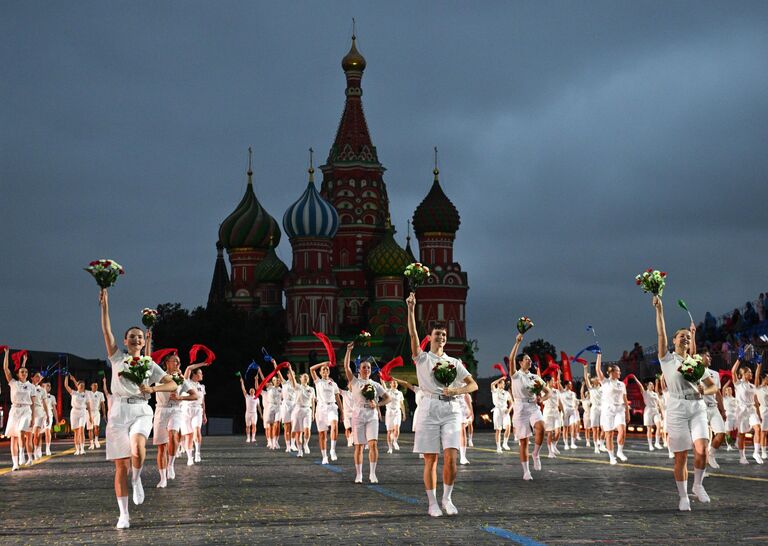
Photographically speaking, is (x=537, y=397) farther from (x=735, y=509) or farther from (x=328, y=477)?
(x=735, y=509)

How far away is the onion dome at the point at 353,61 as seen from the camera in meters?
111

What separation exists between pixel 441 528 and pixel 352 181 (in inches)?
3702

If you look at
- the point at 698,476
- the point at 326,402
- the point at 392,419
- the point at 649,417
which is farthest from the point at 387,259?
the point at 698,476

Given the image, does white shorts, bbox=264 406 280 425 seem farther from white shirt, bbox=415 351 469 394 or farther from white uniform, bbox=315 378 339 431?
white shirt, bbox=415 351 469 394

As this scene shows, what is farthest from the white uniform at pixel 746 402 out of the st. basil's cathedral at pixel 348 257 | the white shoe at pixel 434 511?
the st. basil's cathedral at pixel 348 257

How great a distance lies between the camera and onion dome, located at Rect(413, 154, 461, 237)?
349ft

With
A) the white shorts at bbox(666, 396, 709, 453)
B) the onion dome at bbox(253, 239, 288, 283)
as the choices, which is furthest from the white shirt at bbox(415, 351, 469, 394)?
the onion dome at bbox(253, 239, 288, 283)

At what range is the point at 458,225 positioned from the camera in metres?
107

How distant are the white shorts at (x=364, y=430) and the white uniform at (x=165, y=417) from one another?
2.66m

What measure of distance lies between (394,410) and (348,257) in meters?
71.2

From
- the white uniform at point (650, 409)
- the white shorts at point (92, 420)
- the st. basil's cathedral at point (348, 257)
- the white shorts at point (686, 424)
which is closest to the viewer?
the white shorts at point (686, 424)

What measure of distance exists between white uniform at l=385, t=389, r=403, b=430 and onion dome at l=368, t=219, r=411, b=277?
6490 centimetres

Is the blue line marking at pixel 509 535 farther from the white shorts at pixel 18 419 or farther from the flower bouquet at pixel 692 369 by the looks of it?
the white shorts at pixel 18 419

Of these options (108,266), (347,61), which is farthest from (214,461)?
(347,61)
